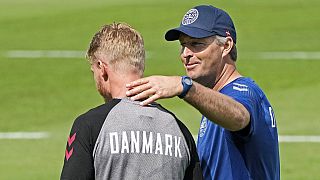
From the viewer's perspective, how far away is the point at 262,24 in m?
19.0

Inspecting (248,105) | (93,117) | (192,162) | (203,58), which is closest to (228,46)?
(203,58)

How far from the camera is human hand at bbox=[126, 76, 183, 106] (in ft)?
15.8

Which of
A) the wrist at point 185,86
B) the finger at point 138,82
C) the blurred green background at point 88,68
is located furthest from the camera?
A: the blurred green background at point 88,68

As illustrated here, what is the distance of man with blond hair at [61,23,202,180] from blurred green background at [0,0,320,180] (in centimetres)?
622

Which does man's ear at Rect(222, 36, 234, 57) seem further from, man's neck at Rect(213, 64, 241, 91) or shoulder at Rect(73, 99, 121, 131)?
shoulder at Rect(73, 99, 121, 131)

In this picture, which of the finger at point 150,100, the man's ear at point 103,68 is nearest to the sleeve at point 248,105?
the finger at point 150,100

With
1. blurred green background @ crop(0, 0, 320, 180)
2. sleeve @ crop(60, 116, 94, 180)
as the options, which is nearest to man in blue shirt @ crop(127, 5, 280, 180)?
sleeve @ crop(60, 116, 94, 180)

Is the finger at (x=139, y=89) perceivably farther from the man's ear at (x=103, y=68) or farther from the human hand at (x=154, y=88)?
the man's ear at (x=103, y=68)

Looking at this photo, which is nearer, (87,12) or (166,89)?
(166,89)

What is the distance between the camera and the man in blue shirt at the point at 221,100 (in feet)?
16.4

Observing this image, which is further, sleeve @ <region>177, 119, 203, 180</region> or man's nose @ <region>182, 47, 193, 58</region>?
man's nose @ <region>182, 47, 193, 58</region>

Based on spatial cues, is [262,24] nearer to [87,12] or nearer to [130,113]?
[87,12]

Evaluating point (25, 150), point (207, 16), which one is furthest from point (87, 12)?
point (207, 16)

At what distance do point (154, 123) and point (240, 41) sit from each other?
43.1 ft
